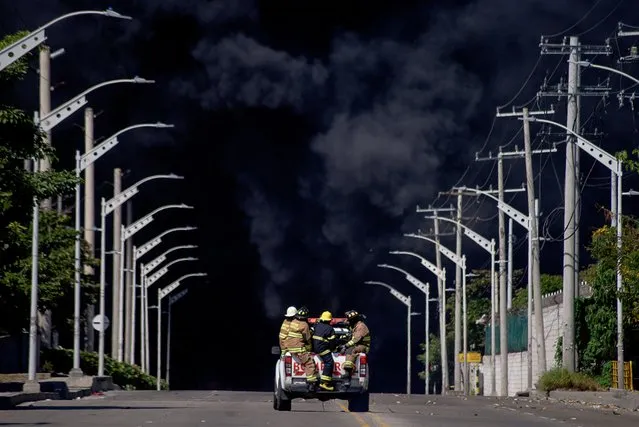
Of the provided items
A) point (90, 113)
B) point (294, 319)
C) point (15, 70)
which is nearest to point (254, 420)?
point (294, 319)

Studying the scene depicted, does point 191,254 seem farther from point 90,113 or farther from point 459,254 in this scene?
point 90,113

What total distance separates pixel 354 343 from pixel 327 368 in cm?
85

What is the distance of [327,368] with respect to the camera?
3772 cm

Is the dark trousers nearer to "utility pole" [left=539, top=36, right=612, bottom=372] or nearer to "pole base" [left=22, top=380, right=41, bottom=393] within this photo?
"pole base" [left=22, top=380, right=41, bottom=393]

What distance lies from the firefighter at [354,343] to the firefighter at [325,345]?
0.39 meters

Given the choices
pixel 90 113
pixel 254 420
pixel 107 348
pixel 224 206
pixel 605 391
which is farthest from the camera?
pixel 224 206

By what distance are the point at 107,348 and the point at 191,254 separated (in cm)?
2922

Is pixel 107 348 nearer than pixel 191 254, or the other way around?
pixel 107 348

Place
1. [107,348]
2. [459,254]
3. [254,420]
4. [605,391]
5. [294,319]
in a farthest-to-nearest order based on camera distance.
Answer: [107,348] < [459,254] < [605,391] < [294,319] < [254,420]

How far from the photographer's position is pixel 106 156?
431 ft

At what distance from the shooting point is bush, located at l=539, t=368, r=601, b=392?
60438mm

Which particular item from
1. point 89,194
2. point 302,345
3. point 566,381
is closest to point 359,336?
point 302,345

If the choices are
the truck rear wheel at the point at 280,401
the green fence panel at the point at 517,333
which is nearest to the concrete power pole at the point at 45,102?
the truck rear wheel at the point at 280,401

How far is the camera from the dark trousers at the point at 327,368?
37.6m
